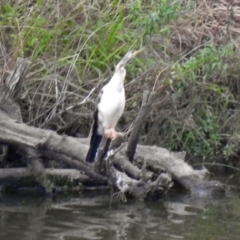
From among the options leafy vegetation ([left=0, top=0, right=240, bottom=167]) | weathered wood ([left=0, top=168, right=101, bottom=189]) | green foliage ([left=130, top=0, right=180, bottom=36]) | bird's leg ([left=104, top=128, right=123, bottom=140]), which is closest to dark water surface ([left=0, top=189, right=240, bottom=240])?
weathered wood ([left=0, top=168, right=101, bottom=189])

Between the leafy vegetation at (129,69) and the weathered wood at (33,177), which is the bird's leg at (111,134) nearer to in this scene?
the weathered wood at (33,177)

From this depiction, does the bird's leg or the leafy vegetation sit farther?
the leafy vegetation

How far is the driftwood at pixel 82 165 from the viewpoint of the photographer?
260 inches

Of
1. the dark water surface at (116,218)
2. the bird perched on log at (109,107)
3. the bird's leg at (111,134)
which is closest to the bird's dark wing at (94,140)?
the bird perched on log at (109,107)

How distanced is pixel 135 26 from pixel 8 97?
1819 mm

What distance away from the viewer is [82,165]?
6836mm

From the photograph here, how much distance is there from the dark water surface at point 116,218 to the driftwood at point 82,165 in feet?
0.43

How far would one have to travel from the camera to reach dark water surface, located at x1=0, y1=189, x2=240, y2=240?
229 inches

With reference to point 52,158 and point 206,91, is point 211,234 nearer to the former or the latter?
point 52,158

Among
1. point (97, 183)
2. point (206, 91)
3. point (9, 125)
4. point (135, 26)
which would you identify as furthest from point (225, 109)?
point (9, 125)

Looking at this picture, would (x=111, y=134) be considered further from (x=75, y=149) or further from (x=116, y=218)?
(x=116, y=218)

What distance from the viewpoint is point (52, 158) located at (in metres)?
6.98

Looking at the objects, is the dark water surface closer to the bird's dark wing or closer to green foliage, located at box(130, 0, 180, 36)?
the bird's dark wing

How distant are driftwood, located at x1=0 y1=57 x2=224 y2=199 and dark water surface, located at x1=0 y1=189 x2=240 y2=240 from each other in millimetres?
131
